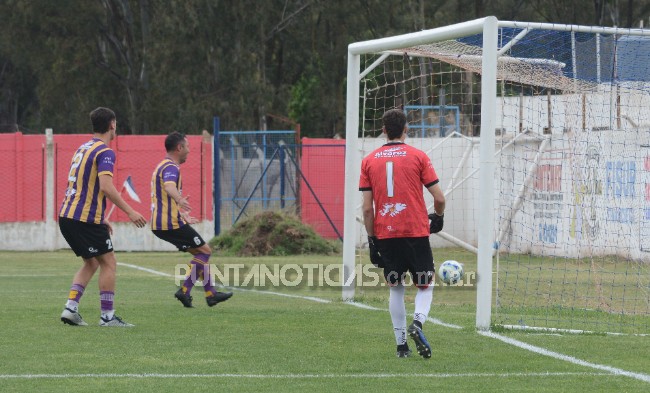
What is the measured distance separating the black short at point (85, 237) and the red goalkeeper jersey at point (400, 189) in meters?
3.21

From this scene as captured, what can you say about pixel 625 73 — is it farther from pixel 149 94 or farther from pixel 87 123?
pixel 87 123

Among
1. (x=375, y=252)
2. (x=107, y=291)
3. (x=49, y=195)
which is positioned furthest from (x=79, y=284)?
A: (x=49, y=195)

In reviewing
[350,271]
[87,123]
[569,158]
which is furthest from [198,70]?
[350,271]

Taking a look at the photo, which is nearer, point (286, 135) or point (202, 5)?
point (286, 135)

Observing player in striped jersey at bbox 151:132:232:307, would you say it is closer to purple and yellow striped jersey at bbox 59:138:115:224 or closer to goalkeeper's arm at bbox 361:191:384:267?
purple and yellow striped jersey at bbox 59:138:115:224

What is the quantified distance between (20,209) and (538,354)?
2149 cm

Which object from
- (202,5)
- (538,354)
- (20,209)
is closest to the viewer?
(538,354)

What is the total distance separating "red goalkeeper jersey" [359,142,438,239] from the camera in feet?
27.8

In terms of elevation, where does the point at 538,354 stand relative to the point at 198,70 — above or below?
below

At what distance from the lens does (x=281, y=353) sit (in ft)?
28.5

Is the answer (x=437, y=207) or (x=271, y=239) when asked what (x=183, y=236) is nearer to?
(x=437, y=207)

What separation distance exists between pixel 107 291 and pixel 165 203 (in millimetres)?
1884

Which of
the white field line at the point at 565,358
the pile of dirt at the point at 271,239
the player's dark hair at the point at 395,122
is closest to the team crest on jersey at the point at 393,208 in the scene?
the player's dark hair at the point at 395,122

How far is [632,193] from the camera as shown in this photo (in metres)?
17.7
